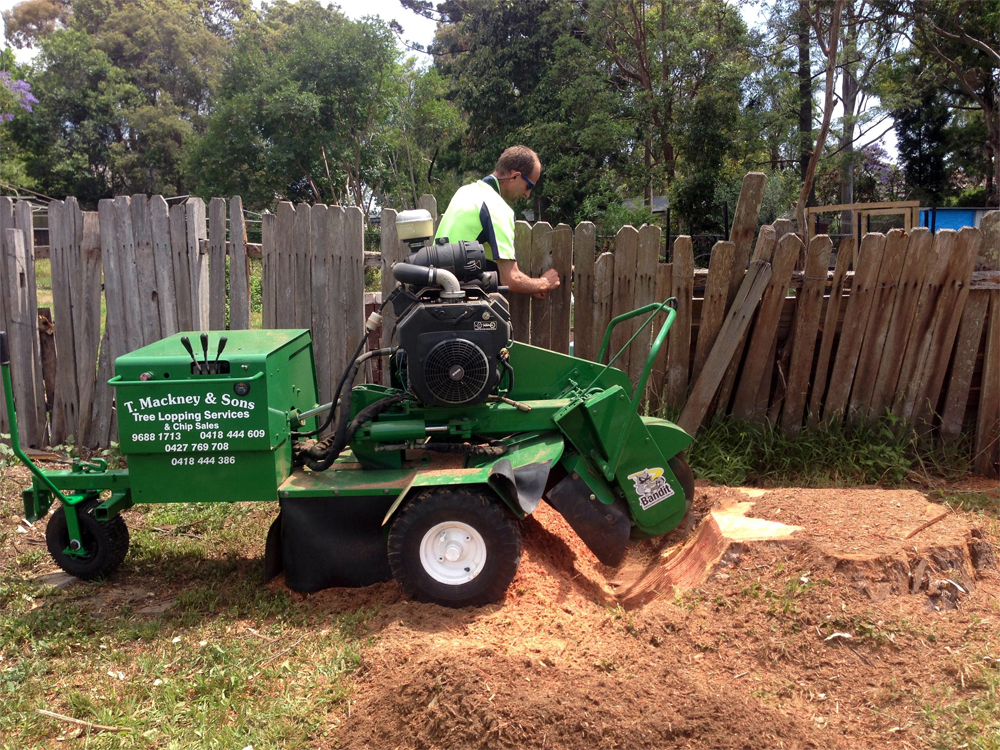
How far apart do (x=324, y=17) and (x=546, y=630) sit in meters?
25.0

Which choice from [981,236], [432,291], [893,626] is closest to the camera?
[893,626]

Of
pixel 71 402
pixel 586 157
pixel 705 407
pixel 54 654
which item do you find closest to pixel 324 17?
pixel 586 157

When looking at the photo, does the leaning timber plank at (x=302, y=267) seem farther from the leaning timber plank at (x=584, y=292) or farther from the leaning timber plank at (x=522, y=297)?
the leaning timber plank at (x=584, y=292)

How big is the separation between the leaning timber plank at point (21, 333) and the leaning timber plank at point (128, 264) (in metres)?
0.80

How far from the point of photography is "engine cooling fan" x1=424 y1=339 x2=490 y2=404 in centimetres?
390

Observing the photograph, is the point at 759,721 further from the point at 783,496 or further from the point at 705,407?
the point at 705,407

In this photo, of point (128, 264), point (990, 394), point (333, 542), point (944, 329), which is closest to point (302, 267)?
point (128, 264)

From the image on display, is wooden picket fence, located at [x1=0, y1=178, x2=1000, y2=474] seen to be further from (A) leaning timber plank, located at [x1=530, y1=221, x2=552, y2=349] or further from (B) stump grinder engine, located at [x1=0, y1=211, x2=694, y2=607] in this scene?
(B) stump grinder engine, located at [x1=0, y1=211, x2=694, y2=607]

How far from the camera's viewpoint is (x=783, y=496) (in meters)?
4.67

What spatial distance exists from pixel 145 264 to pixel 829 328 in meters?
5.05

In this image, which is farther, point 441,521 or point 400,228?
point 400,228

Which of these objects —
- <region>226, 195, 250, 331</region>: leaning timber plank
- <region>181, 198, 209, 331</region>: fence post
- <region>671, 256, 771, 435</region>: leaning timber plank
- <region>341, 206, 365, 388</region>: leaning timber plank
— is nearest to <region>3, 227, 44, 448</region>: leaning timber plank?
<region>181, 198, 209, 331</region>: fence post

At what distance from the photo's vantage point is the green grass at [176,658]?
3064 millimetres

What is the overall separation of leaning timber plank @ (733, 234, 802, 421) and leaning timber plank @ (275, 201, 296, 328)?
3.29m
